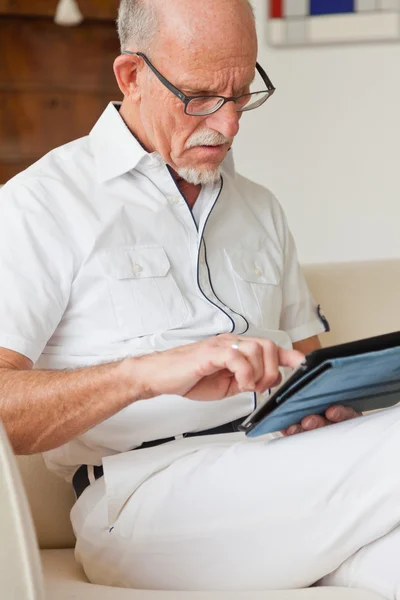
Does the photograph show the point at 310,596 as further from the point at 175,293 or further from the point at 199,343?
the point at 175,293

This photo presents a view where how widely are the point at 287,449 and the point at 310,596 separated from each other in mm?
189

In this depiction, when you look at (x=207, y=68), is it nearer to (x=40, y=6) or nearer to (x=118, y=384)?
(x=118, y=384)

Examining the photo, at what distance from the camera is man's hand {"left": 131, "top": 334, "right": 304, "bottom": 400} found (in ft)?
3.78

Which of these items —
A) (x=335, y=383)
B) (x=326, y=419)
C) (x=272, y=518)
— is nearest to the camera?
(x=335, y=383)

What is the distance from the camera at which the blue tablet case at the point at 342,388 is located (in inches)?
43.0

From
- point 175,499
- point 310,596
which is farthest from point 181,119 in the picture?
point 310,596

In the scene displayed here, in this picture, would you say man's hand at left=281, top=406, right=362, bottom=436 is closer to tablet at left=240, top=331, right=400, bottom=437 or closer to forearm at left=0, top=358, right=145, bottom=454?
tablet at left=240, top=331, right=400, bottom=437

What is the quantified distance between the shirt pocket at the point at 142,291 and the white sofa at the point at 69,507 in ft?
1.08

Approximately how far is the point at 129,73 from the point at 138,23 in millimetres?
87

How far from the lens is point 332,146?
3195mm

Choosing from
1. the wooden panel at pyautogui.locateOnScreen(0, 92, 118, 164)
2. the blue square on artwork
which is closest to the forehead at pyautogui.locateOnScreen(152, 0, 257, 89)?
the blue square on artwork

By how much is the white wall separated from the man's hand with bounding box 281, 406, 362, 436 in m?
1.89

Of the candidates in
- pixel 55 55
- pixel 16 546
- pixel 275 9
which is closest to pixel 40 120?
Answer: pixel 55 55

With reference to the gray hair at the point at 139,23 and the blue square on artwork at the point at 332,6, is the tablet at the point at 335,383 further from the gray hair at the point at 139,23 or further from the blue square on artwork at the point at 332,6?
the blue square on artwork at the point at 332,6
